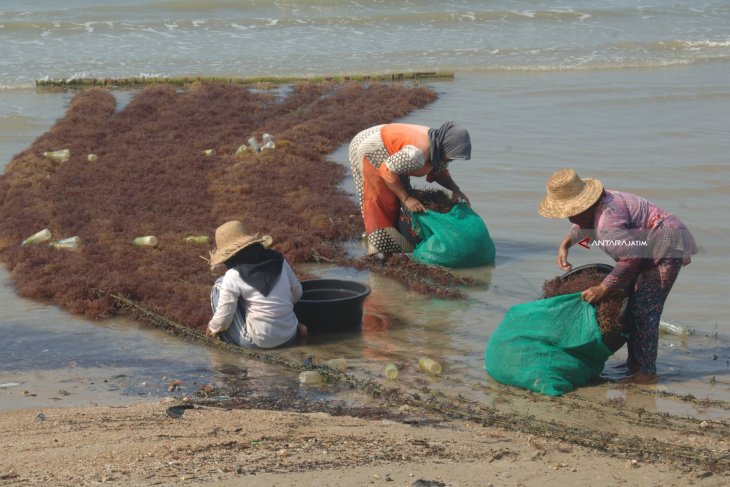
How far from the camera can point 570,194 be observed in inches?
257

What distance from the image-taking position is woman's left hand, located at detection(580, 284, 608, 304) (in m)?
6.46

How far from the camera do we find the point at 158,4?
31.8 meters

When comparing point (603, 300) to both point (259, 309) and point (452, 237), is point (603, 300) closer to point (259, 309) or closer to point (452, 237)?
point (259, 309)

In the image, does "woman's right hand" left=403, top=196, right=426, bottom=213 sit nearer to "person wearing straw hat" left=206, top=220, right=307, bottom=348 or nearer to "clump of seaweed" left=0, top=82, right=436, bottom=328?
"clump of seaweed" left=0, top=82, right=436, bottom=328

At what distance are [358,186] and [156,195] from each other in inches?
116

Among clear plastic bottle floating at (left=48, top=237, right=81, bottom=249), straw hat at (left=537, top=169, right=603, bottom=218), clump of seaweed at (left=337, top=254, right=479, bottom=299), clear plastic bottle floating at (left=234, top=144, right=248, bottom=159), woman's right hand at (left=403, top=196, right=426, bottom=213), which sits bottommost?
clump of seaweed at (left=337, top=254, right=479, bottom=299)

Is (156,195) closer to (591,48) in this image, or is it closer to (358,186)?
(358,186)

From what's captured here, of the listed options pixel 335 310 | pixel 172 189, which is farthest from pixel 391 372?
pixel 172 189

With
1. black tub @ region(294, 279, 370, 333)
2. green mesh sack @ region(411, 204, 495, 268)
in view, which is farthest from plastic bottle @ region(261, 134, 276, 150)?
black tub @ region(294, 279, 370, 333)

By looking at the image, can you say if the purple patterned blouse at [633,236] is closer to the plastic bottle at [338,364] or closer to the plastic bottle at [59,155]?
the plastic bottle at [338,364]

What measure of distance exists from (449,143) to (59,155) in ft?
21.2

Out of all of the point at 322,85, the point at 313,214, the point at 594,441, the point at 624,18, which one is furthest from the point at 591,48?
the point at 594,441

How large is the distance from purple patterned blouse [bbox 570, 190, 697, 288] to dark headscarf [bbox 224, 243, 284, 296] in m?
2.37

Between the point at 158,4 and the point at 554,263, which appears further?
the point at 158,4
